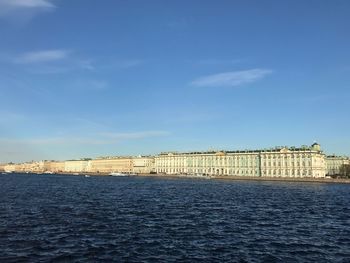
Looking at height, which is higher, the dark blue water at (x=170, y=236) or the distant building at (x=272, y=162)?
the distant building at (x=272, y=162)

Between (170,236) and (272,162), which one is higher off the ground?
(272,162)

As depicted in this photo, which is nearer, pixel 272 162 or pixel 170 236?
pixel 170 236

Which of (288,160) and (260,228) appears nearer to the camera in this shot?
(260,228)

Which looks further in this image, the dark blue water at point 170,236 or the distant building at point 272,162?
the distant building at point 272,162

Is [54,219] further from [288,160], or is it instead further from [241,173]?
[241,173]

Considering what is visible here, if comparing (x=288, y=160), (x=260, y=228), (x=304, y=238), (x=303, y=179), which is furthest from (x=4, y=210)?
(x=288, y=160)

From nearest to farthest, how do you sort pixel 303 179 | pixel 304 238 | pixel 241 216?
1. pixel 304 238
2. pixel 241 216
3. pixel 303 179

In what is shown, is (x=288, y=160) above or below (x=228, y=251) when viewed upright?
above

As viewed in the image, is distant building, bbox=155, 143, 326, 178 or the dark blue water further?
distant building, bbox=155, 143, 326, 178

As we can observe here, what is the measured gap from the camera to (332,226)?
36.2 m

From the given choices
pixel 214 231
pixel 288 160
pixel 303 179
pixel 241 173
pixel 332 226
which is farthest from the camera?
pixel 241 173

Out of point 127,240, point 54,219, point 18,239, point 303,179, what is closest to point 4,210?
point 54,219

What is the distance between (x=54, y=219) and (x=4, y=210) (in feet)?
32.2

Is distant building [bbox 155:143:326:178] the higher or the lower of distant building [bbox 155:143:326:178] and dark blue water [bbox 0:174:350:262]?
the higher
